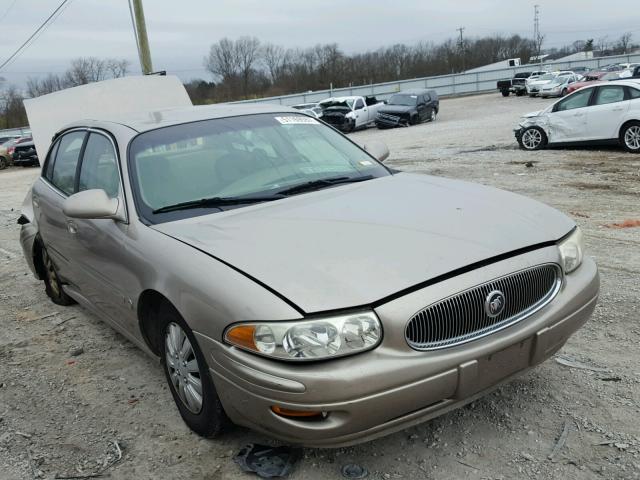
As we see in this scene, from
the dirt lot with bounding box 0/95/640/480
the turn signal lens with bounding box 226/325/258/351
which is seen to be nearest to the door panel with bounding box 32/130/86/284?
the dirt lot with bounding box 0/95/640/480

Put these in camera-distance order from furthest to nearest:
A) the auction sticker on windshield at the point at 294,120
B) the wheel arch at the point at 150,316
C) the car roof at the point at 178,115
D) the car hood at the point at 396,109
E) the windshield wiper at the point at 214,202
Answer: the car hood at the point at 396,109 < the auction sticker on windshield at the point at 294,120 < the car roof at the point at 178,115 < the windshield wiper at the point at 214,202 < the wheel arch at the point at 150,316

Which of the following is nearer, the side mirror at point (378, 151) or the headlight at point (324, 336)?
the headlight at point (324, 336)

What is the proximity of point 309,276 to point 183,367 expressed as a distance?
3.22ft

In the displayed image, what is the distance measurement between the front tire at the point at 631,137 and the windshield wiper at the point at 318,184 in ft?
36.3

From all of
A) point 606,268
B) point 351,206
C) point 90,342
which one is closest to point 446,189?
point 351,206

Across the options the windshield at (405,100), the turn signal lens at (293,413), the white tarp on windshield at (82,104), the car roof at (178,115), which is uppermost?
the white tarp on windshield at (82,104)

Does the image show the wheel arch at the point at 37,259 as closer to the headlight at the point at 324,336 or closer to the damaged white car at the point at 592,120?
the headlight at the point at 324,336

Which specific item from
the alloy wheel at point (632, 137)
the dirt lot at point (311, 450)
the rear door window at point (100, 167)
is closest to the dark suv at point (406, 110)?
the alloy wheel at point (632, 137)

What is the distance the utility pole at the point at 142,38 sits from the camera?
19156mm

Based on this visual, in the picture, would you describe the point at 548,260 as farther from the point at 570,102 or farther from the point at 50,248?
the point at 570,102

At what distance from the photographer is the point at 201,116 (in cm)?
400

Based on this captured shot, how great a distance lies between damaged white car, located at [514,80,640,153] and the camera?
1267 centimetres

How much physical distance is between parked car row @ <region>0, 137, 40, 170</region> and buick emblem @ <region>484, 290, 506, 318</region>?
89.5 feet

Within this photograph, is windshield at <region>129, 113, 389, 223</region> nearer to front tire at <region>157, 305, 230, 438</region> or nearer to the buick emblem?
front tire at <region>157, 305, 230, 438</region>
